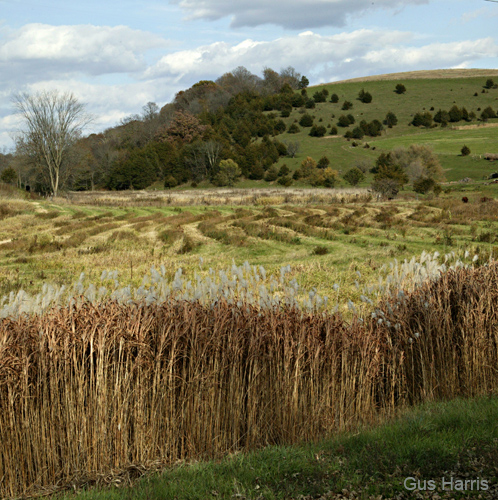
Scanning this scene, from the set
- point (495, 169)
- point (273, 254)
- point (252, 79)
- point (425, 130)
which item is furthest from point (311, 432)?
point (252, 79)

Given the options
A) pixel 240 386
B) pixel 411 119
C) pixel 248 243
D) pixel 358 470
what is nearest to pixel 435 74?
pixel 411 119

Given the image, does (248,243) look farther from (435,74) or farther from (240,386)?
(435,74)

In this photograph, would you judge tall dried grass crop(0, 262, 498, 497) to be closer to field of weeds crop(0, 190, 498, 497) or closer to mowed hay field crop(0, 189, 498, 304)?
field of weeds crop(0, 190, 498, 497)

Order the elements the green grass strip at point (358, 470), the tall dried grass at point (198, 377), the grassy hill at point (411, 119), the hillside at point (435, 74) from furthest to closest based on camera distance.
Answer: the hillside at point (435, 74) → the grassy hill at point (411, 119) → the tall dried grass at point (198, 377) → the green grass strip at point (358, 470)

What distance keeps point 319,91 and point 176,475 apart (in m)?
112

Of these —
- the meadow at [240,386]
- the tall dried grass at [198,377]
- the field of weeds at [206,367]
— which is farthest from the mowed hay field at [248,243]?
the tall dried grass at [198,377]

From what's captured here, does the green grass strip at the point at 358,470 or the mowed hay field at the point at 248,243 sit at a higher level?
the mowed hay field at the point at 248,243

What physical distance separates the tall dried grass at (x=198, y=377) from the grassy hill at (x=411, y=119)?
162 feet

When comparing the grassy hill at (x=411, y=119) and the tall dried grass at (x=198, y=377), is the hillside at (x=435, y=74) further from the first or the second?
the tall dried grass at (x=198, y=377)

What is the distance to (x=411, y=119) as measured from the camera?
290 ft

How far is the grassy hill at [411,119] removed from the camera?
63.9m

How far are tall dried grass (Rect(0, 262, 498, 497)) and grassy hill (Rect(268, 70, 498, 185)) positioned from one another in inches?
1948

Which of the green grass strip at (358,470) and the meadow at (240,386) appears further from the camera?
the meadow at (240,386)

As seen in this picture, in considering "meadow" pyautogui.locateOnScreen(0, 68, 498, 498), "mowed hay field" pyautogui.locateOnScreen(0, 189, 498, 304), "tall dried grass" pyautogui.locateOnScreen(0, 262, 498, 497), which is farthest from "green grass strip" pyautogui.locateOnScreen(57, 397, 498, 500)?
"mowed hay field" pyautogui.locateOnScreen(0, 189, 498, 304)
